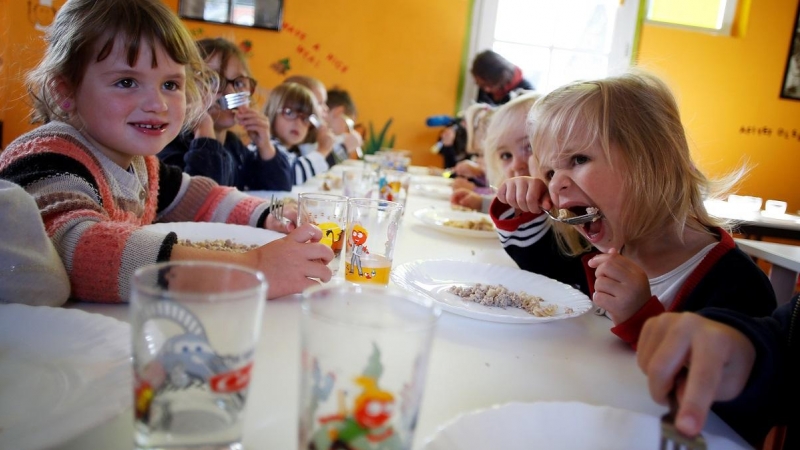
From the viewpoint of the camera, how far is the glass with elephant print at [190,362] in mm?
337

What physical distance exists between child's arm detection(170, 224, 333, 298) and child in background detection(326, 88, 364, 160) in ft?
7.87

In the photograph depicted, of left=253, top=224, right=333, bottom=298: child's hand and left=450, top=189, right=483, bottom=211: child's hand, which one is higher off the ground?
left=253, top=224, right=333, bottom=298: child's hand

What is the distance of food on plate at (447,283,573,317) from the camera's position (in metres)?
0.78

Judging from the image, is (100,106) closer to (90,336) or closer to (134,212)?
(134,212)

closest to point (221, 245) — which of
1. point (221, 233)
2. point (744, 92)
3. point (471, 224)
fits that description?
point (221, 233)

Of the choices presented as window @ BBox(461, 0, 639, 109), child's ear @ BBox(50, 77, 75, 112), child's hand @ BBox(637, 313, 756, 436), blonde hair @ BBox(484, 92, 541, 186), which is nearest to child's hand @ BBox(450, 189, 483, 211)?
blonde hair @ BBox(484, 92, 541, 186)

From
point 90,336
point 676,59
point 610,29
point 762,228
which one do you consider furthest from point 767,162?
point 90,336

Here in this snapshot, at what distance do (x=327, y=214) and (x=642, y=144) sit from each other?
611 millimetres

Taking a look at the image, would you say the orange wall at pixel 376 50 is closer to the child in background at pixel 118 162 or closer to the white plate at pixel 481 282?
the child in background at pixel 118 162

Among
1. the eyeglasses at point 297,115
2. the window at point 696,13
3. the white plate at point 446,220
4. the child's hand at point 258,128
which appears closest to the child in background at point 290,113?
the eyeglasses at point 297,115

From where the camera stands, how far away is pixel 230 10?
13.7ft

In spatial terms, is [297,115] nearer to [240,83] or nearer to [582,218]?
[240,83]

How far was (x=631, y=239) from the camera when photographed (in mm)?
1067

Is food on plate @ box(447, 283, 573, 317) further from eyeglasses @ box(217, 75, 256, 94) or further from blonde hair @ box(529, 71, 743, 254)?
eyeglasses @ box(217, 75, 256, 94)
